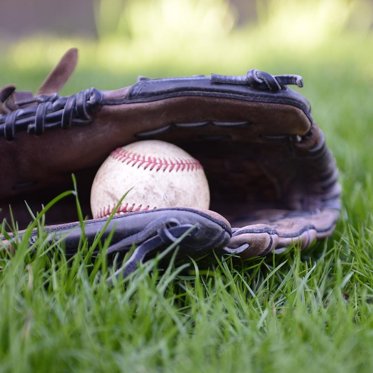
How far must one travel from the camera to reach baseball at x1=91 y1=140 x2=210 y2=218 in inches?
74.0

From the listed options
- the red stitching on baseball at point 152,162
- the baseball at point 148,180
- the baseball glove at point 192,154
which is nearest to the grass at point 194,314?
the baseball glove at point 192,154

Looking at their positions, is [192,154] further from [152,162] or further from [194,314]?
[194,314]

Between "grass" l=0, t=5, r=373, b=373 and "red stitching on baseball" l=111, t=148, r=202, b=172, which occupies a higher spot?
"red stitching on baseball" l=111, t=148, r=202, b=172

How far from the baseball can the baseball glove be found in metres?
0.08

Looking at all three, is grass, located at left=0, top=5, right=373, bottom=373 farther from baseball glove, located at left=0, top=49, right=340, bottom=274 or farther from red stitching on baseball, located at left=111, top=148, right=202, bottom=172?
red stitching on baseball, located at left=111, top=148, right=202, bottom=172

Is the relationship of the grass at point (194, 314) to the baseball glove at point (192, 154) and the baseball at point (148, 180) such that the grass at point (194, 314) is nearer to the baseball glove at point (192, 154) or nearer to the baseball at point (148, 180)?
the baseball glove at point (192, 154)

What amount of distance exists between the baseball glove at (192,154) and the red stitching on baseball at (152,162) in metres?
0.08

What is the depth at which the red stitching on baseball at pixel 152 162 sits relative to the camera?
1940 mm

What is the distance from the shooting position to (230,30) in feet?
25.6

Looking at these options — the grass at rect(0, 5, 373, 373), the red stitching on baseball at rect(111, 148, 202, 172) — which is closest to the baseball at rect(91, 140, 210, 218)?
the red stitching on baseball at rect(111, 148, 202, 172)

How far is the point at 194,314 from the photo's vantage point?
151cm

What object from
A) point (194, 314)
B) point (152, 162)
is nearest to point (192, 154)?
point (152, 162)

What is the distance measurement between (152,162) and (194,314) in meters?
0.61

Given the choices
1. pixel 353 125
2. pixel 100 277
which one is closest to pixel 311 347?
pixel 100 277
